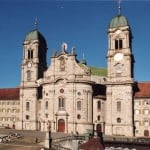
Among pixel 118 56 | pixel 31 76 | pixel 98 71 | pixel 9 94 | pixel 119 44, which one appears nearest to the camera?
pixel 118 56

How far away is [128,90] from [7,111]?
138 ft

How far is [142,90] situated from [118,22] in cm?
1776

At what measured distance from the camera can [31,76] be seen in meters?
105

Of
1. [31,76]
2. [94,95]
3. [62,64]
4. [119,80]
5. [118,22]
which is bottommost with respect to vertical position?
[94,95]

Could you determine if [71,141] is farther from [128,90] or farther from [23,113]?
[23,113]

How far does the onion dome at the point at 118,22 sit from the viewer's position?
92.7m

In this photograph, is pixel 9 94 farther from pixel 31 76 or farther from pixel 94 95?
pixel 94 95

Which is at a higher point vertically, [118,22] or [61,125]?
[118,22]

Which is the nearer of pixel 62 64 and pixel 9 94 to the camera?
pixel 62 64

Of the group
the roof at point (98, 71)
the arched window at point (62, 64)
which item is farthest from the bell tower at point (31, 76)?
the roof at point (98, 71)

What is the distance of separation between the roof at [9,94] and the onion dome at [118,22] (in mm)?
37831

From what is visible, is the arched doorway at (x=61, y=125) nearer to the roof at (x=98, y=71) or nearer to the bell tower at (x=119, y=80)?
the bell tower at (x=119, y=80)

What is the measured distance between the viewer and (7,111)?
114750 millimetres

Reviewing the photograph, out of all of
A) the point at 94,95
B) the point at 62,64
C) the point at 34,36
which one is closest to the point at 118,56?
the point at 94,95
